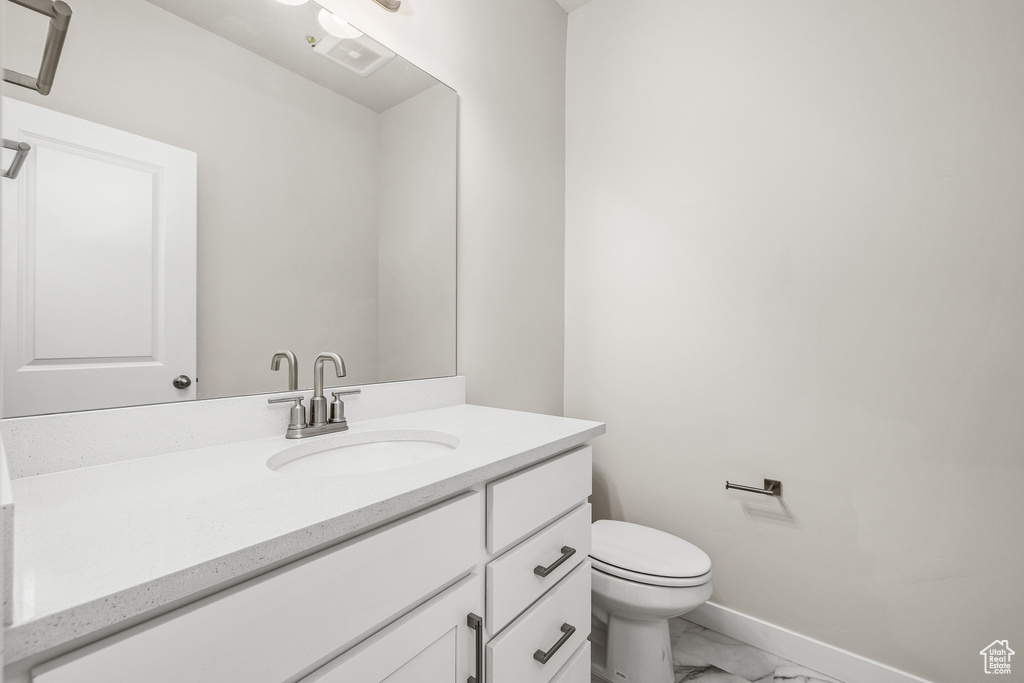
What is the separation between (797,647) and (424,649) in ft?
4.71

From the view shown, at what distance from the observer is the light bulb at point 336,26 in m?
1.16

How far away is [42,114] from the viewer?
30.1 inches

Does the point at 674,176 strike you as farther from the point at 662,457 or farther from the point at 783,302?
the point at 662,457

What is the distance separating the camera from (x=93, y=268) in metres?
0.81

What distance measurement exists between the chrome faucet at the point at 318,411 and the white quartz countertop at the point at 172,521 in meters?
0.09

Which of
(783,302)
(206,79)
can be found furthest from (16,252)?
(783,302)

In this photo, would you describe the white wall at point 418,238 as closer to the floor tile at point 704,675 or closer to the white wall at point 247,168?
the white wall at point 247,168

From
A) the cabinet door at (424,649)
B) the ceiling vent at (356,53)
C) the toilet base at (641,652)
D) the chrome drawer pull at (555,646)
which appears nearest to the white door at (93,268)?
the ceiling vent at (356,53)

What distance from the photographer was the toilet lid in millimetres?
1336

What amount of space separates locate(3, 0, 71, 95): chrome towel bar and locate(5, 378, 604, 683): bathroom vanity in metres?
0.62

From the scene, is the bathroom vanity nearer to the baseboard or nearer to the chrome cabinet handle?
the chrome cabinet handle

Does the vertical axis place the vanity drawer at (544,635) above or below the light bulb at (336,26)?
below

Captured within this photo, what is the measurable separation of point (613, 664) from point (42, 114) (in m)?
1.87

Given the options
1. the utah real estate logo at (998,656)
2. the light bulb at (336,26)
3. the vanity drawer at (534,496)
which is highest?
the light bulb at (336,26)
